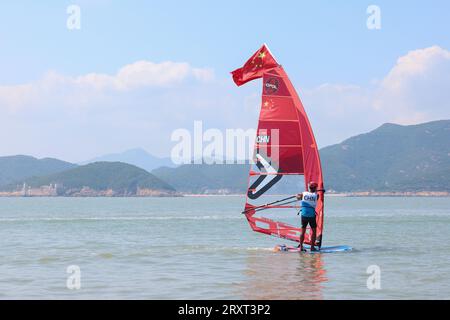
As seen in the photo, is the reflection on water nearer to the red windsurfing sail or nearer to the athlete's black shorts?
the athlete's black shorts

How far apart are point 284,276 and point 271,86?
8.21 meters

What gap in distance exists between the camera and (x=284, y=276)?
19156mm

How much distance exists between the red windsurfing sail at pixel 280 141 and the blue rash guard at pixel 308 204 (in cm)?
105

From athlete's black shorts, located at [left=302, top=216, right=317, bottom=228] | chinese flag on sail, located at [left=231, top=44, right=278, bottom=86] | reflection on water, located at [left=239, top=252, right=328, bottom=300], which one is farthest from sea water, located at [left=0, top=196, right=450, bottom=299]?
chinese flag on sail, located at [left=231, top=44, right=278, bottom=86]

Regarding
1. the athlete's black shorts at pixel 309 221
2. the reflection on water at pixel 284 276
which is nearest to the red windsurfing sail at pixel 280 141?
the athlete's black shorts at pixel 309 221

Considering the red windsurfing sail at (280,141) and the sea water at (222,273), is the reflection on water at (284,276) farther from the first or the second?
the red windsurfing sail at (280,141)

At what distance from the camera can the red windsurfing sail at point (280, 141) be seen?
24.9 m

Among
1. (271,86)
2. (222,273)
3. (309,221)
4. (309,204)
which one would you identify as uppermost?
(271,86)

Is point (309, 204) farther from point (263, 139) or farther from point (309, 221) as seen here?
point (263, 139)

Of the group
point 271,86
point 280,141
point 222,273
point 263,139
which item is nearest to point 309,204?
point 280,141

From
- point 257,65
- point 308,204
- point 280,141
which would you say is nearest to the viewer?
point 308,204

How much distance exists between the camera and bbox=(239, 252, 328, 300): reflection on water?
16203mm
